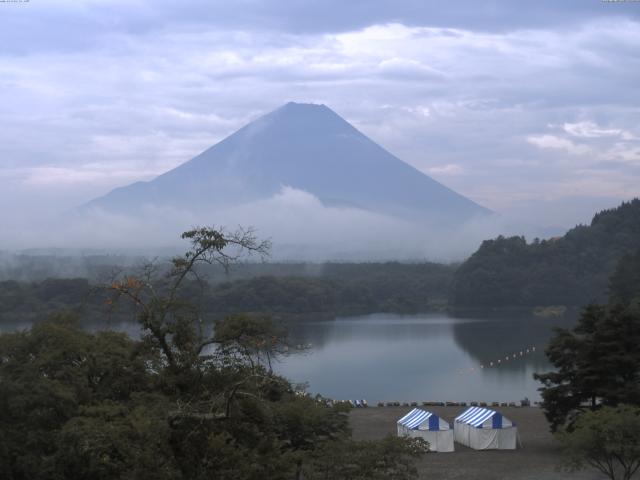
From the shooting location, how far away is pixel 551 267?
195 feet

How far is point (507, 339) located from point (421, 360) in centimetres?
756

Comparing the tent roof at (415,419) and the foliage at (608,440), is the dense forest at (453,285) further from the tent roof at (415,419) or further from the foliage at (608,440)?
the foliage at (608,440)

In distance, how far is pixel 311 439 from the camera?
28.9ft

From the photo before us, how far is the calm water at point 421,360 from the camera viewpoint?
74.5ft

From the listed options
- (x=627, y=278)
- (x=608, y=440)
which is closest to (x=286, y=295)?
(x=627, y=278)

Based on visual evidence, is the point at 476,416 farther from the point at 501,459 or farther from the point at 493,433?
the point at 501,459

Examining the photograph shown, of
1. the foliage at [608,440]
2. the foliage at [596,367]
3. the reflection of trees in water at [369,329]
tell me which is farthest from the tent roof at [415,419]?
the reflection of trees in water at [369,329]

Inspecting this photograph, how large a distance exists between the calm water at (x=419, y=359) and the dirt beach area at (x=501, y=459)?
2.18m

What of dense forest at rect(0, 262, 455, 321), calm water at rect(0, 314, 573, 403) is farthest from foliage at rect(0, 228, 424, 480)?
dense forest at rect(0, 262, 455, 321)

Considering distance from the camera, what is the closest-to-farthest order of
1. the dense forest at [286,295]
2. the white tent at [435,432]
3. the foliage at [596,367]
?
1. the foliage at [596,367]
2. the white tent at [435,432]
3. the dense forest at [286,295]

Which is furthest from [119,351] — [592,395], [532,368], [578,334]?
[532,368]

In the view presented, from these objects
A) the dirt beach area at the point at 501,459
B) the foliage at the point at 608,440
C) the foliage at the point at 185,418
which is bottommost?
the dirt beach area at the point at 501,459

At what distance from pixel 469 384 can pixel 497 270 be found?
35.9 m

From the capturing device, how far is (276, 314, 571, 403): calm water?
22719mm
